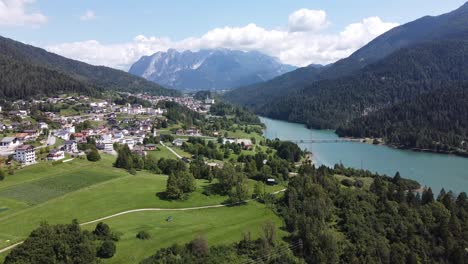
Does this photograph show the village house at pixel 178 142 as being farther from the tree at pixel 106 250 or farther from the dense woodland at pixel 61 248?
the tree at pixel 106 250

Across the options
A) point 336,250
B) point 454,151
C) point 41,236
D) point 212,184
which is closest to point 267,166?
point 212,184

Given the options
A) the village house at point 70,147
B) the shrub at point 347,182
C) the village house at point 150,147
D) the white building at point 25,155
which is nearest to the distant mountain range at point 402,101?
the shrub at point 347,182

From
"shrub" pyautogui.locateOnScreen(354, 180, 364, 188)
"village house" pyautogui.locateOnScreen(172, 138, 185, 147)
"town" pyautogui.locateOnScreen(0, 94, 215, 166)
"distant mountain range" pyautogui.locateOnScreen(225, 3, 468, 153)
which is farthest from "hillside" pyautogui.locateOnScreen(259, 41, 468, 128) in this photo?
"shrub" pyautogui.locateOnScreen(354, 180, 364, 188)

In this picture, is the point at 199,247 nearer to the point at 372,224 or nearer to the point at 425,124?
the point at 372,224

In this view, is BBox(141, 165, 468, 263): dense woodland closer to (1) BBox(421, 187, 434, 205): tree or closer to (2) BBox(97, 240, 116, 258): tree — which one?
(1) BBox(421, 187, 434, 205): tree

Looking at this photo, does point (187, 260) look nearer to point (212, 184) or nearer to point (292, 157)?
point (212, 184)
